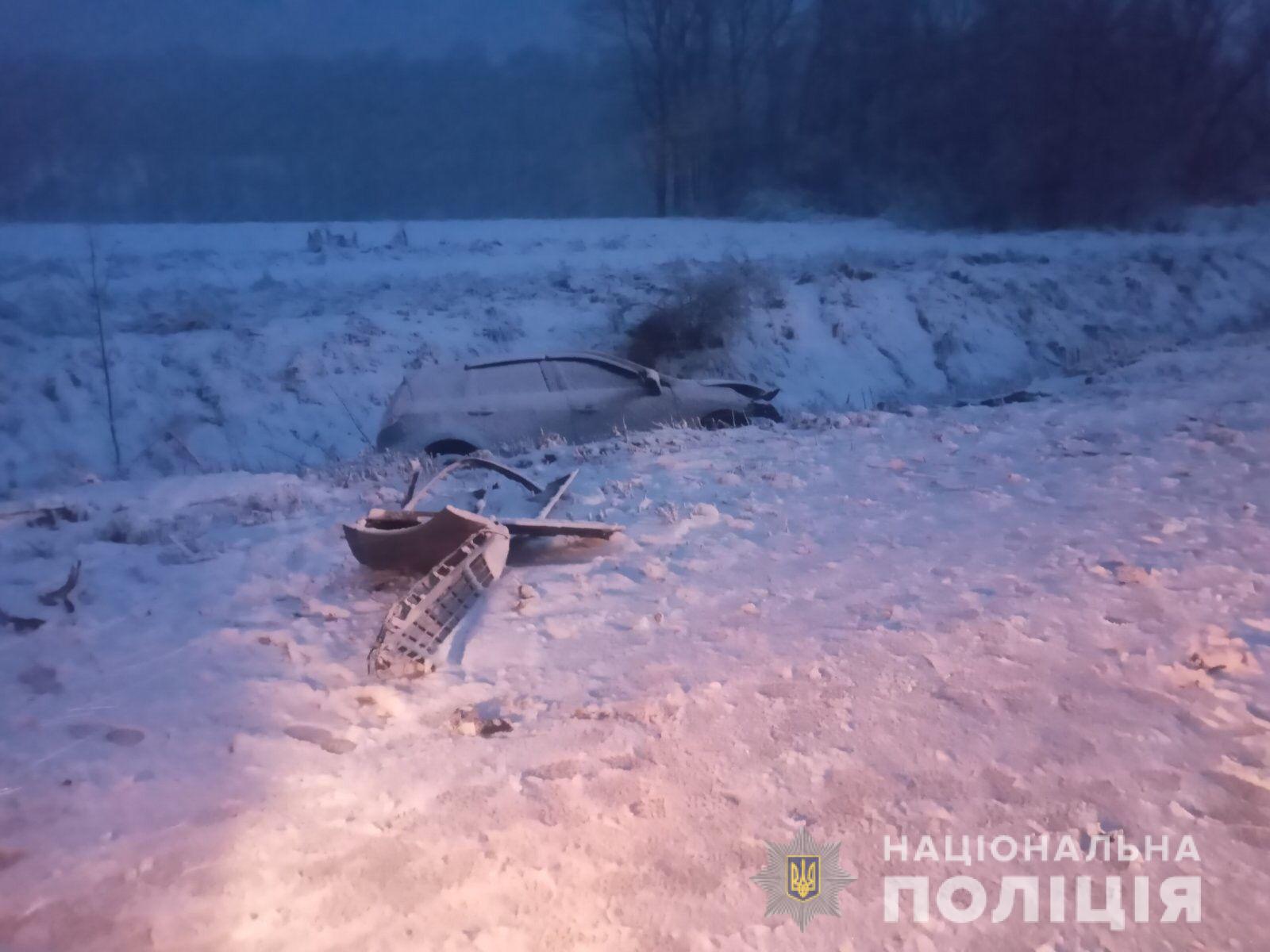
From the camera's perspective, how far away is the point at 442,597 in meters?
4.24

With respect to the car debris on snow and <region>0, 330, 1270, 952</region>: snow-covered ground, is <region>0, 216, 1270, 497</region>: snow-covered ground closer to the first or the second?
<region>0, 330, 1270, 952</region>: snow-covered ground

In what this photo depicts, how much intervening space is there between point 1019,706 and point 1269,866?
95 cm

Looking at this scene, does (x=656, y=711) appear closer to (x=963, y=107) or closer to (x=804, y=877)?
(x=804, y=877)

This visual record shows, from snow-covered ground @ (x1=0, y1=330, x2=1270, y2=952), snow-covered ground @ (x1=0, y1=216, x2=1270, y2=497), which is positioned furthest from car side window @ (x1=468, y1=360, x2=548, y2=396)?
snow-covered ground @ (x1=0, y1=216, x2=1270, y2=497)

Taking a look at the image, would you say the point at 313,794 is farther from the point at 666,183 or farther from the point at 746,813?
the point at 666,183

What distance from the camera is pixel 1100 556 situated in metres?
4.87

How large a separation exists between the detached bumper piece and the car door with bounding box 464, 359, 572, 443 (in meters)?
4.51

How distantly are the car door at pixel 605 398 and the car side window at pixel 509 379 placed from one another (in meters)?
0.15

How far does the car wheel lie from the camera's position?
33.2 feet

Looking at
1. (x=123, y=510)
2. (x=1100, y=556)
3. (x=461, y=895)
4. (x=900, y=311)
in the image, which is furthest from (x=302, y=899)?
(x=900, y=311)

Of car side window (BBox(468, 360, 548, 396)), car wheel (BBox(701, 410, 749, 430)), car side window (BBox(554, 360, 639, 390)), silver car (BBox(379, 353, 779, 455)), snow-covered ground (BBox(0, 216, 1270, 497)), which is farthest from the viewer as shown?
snow-covered ground (BBox(0, 216, 1270, 497))

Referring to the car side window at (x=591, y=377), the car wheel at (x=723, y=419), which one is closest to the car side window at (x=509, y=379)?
the car side window at (x=591, y=377)

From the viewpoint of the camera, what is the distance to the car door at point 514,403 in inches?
368

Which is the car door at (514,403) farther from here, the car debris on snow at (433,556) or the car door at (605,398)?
the car debris on snow at (433,556)
